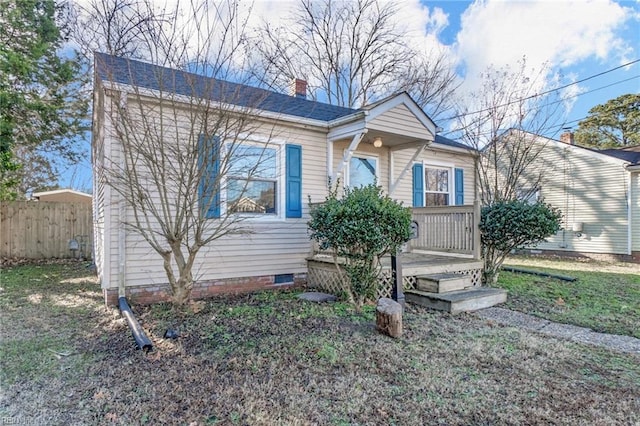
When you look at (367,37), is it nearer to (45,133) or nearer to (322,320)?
(45,133)

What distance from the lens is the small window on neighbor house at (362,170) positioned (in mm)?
7953

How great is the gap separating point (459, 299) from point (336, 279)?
2031 millimetres

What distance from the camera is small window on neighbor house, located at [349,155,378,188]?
7.95 meters

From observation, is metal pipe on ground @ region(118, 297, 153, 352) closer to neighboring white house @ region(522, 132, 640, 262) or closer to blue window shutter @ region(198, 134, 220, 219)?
blue window shutter @ region(198, 134, 220, 219)

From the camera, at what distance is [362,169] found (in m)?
8.09

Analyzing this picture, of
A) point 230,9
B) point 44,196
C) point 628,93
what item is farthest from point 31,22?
point 628,93

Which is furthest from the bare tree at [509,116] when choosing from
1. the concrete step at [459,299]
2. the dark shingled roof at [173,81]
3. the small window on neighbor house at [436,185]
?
the dark shingled roof at [173,81]

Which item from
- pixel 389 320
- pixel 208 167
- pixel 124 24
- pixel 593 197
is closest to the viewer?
pixel 389 320

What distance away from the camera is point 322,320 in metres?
4.65

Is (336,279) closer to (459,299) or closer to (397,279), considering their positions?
(397,279)

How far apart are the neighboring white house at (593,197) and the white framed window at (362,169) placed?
24.8 feet

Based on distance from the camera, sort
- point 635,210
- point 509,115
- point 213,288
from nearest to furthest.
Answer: point 213,288
point 509,115
point 635,210

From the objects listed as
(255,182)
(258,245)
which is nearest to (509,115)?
(255,182)

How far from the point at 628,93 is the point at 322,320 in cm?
2689
